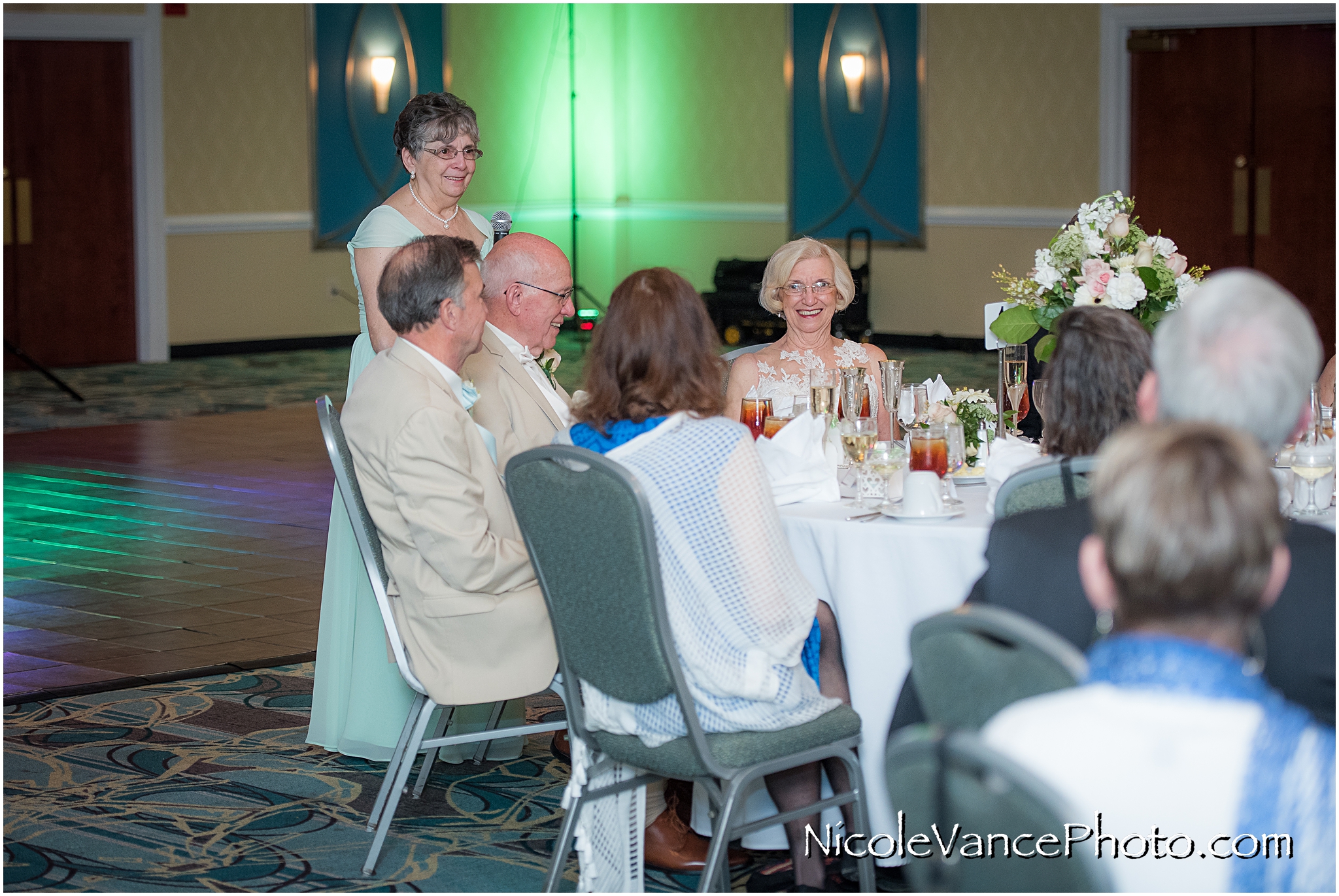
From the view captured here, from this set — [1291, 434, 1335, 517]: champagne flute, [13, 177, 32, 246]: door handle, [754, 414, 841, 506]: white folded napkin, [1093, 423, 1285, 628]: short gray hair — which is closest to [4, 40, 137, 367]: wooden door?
[13, 177, 32, 246]: door handle

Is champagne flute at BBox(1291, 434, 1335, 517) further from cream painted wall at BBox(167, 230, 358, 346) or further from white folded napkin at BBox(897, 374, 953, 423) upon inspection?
cream painted wall at BBox(167, 230, 358, 346)

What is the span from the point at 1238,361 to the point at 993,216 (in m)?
11.7

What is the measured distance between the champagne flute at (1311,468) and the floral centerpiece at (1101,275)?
27.0 inches

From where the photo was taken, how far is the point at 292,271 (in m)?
13.7

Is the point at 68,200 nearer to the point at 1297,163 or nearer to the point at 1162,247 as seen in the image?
the point at 1297,163

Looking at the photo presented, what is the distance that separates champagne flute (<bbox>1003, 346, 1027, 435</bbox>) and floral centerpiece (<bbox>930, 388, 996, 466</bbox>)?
0.15 ft

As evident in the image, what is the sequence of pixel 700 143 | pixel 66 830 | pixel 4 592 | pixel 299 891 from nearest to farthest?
pixel 299 891, pixel 66 830, pixel 4 592, pixel 700 143

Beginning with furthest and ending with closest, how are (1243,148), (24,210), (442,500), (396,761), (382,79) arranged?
(382,79)
(24,210)
(1243,148)
(396,761)
(442,500)

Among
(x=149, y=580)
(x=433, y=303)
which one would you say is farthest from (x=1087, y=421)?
(x=149, y=580)

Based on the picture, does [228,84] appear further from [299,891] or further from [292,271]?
[299,891]

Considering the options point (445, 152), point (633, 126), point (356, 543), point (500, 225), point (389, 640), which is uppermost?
point (633, 126)

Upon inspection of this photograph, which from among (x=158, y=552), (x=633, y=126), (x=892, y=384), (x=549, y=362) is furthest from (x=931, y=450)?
(x=633, y=126)

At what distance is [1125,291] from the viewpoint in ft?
11.1

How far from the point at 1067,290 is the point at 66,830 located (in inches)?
95.8
